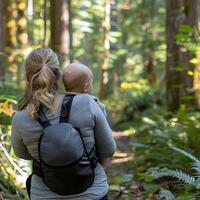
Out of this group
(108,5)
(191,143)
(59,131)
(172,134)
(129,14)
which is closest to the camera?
(59,131)

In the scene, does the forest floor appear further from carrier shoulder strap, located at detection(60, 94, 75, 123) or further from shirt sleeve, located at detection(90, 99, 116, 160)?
carrier shoulder strap, located at detection(60, 94, 75, 123)

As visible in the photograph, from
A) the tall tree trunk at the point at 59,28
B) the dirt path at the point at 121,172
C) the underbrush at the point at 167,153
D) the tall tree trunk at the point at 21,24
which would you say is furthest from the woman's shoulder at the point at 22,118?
the tall tree trunk at the point at 21,24

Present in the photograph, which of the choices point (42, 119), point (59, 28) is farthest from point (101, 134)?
point (59, 28)

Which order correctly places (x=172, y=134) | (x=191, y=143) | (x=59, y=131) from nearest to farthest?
(x=59, y=131) < (x=191, y=143) < (x=172, y=134)

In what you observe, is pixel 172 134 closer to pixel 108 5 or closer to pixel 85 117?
pixel 85 117

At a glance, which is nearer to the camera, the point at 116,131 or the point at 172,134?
the point at 172,134

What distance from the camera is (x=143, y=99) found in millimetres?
17219

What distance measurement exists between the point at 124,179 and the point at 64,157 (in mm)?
4194

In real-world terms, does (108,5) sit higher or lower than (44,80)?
higher

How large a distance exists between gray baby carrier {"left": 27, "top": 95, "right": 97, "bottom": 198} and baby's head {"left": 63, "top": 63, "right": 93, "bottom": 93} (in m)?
0.17

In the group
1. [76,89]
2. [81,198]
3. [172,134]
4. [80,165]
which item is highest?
[76,89]

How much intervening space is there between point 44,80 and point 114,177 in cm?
506

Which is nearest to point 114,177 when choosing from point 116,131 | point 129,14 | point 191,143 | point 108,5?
point 191,143

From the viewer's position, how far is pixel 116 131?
14.9m
